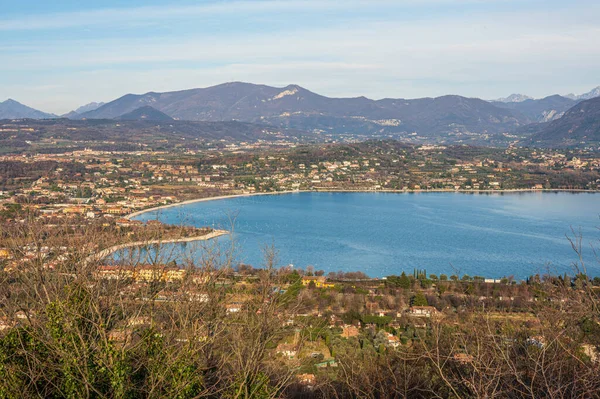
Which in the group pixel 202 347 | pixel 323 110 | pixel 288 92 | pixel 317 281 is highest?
pixel 288 92

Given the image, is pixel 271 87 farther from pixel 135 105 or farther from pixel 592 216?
pixel 592 216

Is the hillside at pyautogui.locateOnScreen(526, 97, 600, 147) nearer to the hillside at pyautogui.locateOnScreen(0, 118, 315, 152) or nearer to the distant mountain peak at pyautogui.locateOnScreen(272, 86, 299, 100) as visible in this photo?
the hillside at pyautogui.locateOnScreen(0, 118, 315, 152)

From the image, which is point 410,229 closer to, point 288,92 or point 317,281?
point 317,281

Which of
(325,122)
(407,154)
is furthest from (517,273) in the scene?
(325,122)

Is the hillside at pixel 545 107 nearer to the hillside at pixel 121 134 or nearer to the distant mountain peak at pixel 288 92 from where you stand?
the distant mountain peak at pixel 288 92

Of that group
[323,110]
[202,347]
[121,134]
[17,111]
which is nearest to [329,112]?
[323,110]

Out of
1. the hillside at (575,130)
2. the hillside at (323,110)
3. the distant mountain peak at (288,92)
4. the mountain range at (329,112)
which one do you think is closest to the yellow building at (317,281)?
the hillside at (575,130)

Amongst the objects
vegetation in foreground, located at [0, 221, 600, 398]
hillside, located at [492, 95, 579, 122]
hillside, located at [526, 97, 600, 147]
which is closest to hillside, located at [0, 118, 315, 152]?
hillside, located at [526, 97, 600, 147]
